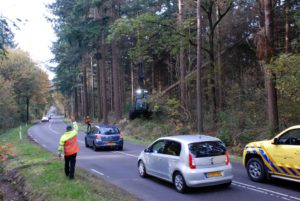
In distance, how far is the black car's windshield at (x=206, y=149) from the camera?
9.90 m

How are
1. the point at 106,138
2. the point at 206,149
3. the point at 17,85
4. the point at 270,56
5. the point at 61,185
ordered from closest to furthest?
the point at 206,149
the point at 61,185
the point at 270,56
the point at 106,138
the point at 17,85

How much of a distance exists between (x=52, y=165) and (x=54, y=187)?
12.5 ft

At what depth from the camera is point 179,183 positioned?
33.1ft

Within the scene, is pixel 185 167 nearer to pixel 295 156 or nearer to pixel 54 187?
pixel 295 156

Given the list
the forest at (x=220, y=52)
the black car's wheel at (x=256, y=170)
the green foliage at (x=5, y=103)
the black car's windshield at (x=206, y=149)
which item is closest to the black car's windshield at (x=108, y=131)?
the forest at (x=220, y=52)

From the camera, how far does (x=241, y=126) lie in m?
20.9

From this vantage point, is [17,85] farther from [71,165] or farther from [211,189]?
[211,189]

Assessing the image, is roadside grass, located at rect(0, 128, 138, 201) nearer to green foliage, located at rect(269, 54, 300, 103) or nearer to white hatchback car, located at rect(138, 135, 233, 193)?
white hatchback car, located at rect(138, 135, 233, 193)

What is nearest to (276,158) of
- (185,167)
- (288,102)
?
(185,167)

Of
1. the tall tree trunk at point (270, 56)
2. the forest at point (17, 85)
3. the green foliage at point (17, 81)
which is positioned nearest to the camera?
the tall tree trunk at point (270, 56)

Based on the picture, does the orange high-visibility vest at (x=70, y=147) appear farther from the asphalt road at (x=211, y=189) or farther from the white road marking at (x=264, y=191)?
the white road marking at (x=264, y=191)

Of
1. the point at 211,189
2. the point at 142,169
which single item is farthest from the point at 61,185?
the point at 211,189

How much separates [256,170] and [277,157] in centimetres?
117

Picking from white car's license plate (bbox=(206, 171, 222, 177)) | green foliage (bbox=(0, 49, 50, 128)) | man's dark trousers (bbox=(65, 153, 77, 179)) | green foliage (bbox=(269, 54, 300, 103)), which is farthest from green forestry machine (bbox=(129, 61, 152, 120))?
green foliage (bbox=(0, 49, 50, 128))
